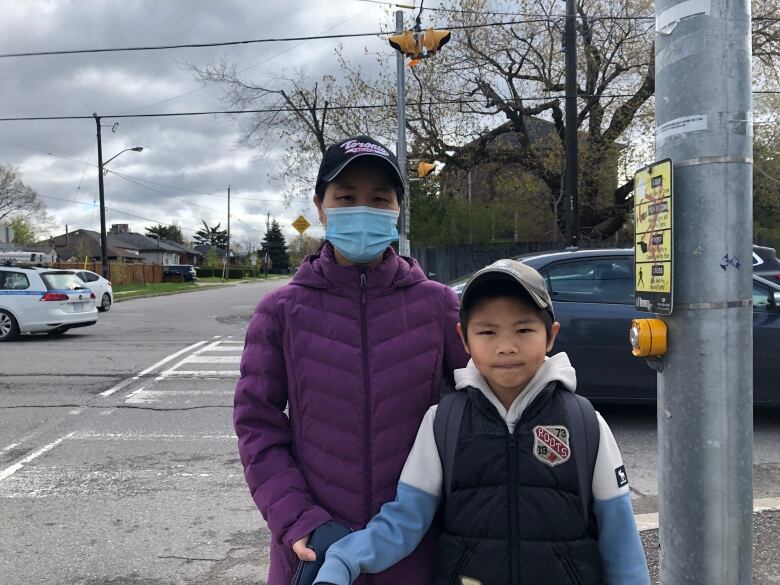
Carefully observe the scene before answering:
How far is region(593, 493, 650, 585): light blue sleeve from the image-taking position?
157 cm

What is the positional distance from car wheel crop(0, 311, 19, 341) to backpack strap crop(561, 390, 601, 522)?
46.1 ft

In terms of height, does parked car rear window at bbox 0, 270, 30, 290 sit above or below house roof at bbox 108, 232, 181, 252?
below

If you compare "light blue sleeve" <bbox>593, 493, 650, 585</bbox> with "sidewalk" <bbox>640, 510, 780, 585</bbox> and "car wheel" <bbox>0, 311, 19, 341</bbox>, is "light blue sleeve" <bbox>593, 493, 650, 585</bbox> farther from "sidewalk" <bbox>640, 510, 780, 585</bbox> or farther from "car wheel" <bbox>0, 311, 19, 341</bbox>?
"car wheel" <bbox>0, 311, 19, 341</bbox>

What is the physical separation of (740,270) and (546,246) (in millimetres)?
18024

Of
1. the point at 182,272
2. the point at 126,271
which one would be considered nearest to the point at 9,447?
the point at 126,271

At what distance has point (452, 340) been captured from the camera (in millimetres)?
1854

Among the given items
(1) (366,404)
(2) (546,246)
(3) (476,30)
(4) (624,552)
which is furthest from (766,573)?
(3) (476,30)

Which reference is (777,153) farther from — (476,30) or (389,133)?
(389,133)

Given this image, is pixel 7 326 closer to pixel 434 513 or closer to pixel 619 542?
pixel 434 513

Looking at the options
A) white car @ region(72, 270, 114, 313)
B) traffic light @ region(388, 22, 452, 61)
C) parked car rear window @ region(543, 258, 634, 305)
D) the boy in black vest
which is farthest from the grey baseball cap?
white car @ region(72, 270, 114, 313)

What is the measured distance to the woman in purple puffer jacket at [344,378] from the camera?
1.68 metres

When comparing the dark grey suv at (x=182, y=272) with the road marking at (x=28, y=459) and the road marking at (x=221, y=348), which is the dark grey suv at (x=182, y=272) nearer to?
the road marking at (x=221, y=348)

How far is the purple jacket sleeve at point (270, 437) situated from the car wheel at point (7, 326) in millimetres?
13446

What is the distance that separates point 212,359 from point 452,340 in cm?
974
